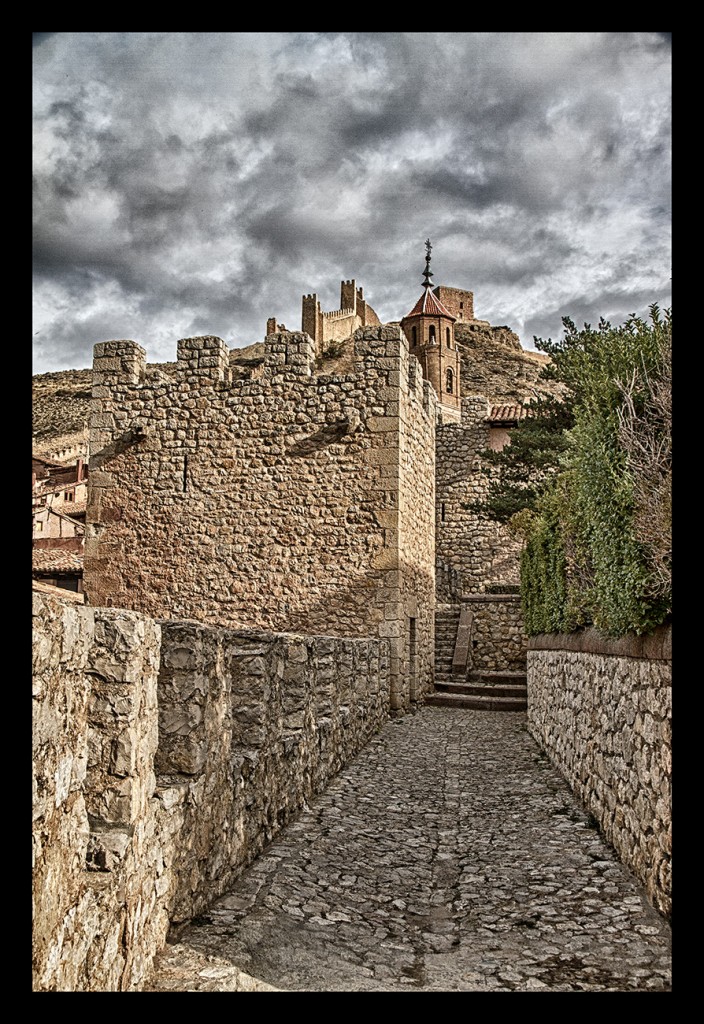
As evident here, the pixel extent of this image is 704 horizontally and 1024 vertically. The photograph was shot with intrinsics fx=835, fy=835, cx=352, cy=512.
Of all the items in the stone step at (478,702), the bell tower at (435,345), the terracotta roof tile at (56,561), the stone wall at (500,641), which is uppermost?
the bell tower at (435,345)

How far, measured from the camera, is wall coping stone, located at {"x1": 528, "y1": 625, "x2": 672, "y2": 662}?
3.99 meters

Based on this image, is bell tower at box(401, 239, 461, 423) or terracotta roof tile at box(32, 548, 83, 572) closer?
terracotta roof tile at box(32, 548, 83, 572)

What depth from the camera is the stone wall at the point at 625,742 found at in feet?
12.8

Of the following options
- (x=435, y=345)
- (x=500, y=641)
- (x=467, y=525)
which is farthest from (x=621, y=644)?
(x=435, y=345)

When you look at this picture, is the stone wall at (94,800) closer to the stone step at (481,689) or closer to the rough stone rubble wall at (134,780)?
the rough stone rubble wall at (134,780)

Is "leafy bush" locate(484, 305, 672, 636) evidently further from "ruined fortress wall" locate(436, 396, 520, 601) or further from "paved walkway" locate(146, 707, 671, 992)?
"ruined fortress wall" locate(436, 396, 520, 601)

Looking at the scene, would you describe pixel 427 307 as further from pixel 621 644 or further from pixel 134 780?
pixel 134 780

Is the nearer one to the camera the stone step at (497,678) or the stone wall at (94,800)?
the stone wall at (94,800)

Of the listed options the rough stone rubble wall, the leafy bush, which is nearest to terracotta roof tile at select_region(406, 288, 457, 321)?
the leafy bush

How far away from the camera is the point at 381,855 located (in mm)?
5129

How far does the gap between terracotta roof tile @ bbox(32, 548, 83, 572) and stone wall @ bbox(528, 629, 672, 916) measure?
41.0ft

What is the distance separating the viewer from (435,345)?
43.9 meters

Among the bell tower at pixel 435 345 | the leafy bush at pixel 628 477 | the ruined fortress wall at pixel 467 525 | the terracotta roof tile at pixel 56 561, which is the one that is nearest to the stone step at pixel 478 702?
the leafy bush at pixel 628 477
